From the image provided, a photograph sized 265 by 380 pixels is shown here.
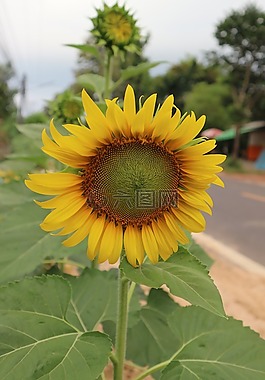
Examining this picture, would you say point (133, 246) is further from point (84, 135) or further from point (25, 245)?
point (25, 245)

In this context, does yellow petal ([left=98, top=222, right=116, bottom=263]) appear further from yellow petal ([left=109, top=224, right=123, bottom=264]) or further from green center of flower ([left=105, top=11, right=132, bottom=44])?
green center of flower ([left=105, top=11, right=132, bottom=44])

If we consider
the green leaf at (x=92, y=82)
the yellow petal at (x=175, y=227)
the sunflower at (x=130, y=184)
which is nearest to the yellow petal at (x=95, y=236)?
the sunflower at (x=130, y=184)

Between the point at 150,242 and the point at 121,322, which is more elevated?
the point at 150,242

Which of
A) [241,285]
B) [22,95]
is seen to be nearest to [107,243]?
[241,285]

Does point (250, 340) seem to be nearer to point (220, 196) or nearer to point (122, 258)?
point (122, 258)

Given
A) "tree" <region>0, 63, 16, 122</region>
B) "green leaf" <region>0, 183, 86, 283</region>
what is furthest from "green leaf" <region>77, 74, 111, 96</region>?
"tree" <region>0, 63, 16, 122</region>

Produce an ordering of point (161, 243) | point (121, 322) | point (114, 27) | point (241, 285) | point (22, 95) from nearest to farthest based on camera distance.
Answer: point (161, 243) → point (121, 322) → point (114, 27) → point (241, 285) → point (22, 95)

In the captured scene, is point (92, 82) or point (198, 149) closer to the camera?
point (198, 149)
